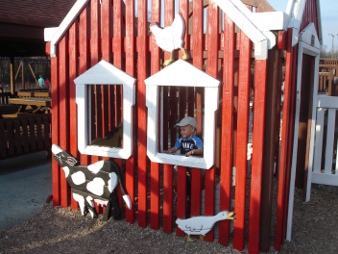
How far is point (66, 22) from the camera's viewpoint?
4.52 metres

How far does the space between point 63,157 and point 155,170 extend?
4.04ft

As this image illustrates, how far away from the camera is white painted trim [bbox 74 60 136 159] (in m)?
4.16

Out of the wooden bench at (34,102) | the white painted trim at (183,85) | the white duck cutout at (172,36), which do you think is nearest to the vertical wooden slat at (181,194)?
the white painted trim at (183,85)

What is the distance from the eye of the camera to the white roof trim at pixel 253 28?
3.39 meters

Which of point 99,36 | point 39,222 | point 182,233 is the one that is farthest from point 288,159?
point 39,222

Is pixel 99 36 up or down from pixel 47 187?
up

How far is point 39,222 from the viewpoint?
4.58m

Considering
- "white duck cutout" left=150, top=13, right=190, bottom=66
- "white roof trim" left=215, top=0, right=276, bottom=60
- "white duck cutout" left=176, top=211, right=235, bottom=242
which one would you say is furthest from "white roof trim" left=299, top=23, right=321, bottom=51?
"white duck cutout" left=176, top=211, right=235, bottom=242

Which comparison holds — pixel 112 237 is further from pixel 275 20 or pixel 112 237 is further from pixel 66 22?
pixel 275 20

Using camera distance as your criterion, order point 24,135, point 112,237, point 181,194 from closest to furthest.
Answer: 1. point 181,194
2. point 112,237
3. point 24,135

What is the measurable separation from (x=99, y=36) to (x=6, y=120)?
3.11 m

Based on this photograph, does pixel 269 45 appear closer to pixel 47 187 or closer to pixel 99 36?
pixel 99 36

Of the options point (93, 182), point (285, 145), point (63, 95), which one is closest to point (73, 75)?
point (63, 95)

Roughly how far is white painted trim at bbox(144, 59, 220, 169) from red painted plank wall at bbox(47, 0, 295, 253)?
92 mm
